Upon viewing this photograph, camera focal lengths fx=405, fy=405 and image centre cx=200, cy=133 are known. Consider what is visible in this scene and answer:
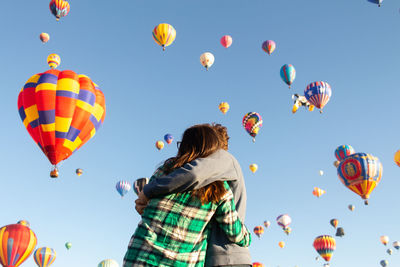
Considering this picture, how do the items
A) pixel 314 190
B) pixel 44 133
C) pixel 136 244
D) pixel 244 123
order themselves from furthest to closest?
pixel 314 190
pixel 244 123
pixel 44 133
pixel 136 244

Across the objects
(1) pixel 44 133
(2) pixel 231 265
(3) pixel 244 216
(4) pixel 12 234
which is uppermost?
(1) pixel 44 133

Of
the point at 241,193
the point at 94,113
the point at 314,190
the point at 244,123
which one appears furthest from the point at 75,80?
the point at 314,190

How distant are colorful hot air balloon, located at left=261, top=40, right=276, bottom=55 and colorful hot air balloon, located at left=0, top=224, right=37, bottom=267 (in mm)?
A: 22222

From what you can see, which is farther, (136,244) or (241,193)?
(241,193)

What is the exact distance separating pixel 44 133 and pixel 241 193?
1728 centimetres

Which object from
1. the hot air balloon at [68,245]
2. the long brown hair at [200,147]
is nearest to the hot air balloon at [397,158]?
the long brown hair at [200,147]

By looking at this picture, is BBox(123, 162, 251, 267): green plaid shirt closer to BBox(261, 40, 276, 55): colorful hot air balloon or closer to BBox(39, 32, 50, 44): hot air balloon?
BBox(261, 40, 276, 55): colorful hot air balloon

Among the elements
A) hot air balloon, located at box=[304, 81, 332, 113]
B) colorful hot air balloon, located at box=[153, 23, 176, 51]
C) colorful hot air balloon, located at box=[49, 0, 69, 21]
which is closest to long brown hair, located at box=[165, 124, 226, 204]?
colorful hot air balloon, located at box=[153, 23, 176, 51]

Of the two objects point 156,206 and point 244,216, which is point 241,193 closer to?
point 244,216

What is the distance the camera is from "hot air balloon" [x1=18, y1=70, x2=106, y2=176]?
18141 millimetres

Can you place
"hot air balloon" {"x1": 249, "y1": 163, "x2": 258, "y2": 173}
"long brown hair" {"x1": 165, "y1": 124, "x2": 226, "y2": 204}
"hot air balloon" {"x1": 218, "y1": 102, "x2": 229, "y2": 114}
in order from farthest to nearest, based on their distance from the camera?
"hot air balloon" {"x1": 249, "y1": 163, "x2": 258, "y2": 173}
"hot air balloon" {"x1": 218, "y1": 102, "x2": 229, "y2": 114}
"long brown hair" {"x1": 165, "y1": 124, "x2": 226, "y2": 204}

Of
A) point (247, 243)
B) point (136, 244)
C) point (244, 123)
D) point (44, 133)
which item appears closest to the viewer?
point (136, 244)

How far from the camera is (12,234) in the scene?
23.7 meters

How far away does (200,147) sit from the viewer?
257 centimetres
